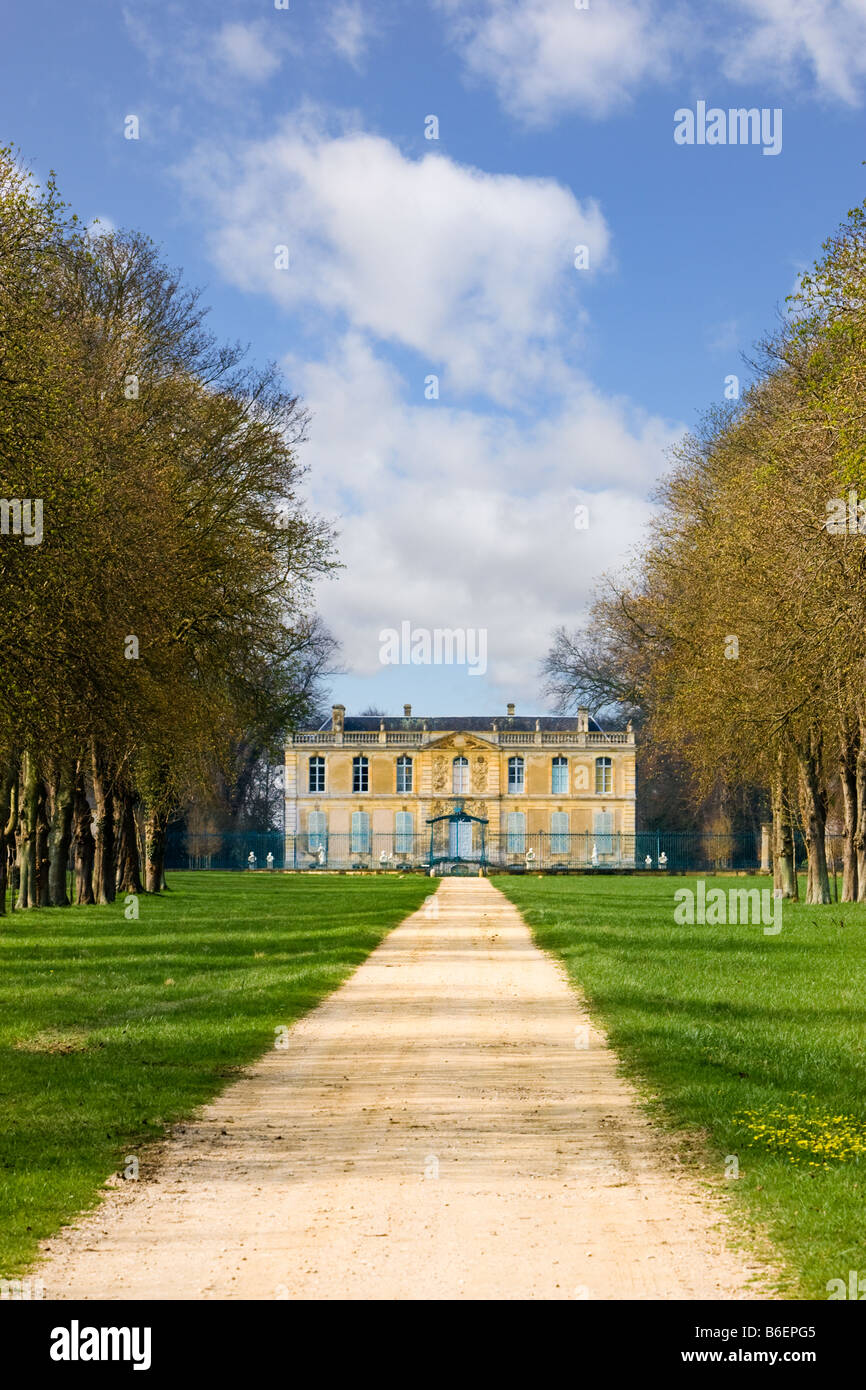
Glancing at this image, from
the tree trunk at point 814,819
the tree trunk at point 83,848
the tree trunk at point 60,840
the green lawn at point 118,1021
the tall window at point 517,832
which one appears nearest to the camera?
the green lawn at point 118,1021

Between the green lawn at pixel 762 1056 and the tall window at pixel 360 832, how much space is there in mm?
52117

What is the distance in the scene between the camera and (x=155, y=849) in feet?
129

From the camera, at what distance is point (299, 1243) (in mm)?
5879

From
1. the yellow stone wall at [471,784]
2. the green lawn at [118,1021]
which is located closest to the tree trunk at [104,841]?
the green lawn at [118,1021]

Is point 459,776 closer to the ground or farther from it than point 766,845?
farther from it

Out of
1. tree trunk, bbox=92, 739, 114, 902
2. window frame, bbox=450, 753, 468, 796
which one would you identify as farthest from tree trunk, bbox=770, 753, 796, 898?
window frame, bbox=450, 753, 468, 796

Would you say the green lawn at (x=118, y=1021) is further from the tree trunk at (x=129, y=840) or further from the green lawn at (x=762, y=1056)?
the tree trunk at (x=129, y=840)

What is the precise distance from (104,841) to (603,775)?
46463 millimetres

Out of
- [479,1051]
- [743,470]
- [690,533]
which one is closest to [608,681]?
[690,533]

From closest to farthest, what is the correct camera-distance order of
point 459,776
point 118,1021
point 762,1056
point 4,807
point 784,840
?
point 762,1056, point 118,1021, point 4,807, point 784,840, point 459,776

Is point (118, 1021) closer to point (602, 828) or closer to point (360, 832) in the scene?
point (360, 832)

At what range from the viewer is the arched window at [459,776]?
7544 cm

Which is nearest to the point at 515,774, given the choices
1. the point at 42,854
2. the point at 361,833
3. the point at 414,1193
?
the point at 361,833
